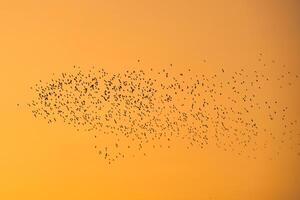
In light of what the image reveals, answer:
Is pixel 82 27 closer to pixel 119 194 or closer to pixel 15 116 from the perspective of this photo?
pixel 15 116

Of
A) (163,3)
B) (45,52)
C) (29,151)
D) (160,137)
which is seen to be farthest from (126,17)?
(29,151)

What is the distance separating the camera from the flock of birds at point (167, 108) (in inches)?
101

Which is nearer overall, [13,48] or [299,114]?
[13,48]

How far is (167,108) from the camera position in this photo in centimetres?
262

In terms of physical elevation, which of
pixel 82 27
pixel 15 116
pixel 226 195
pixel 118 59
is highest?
pixel 82 27

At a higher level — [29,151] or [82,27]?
[82,27]

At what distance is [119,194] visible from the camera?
261 centimetres

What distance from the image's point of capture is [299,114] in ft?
8.82

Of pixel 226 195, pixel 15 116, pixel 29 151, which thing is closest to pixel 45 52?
pixel 15 116

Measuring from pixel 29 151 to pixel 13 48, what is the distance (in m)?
0.54

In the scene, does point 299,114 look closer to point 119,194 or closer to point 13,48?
point 119,194

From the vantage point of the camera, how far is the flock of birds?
256cm

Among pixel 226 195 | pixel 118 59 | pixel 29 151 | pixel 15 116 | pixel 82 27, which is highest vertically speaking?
pixel 82 27

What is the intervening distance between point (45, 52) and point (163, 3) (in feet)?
2.21
